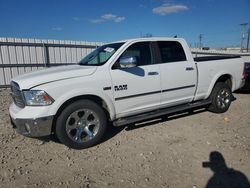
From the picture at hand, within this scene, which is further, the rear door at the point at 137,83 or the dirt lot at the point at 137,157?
the rear door at the point at 137,83

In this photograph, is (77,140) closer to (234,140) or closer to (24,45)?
(234,140)

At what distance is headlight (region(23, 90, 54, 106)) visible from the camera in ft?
12.7

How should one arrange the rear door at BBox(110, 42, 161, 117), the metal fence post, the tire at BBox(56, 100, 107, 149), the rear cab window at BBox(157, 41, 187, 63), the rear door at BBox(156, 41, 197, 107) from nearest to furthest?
the tire at BBox(56, 100, 107, 149)
the rear door at BBox(110, 42, 161, 117)
the rear door at BBox(156, 41, 197, 107)
the rear cab window at BBox(157, 41, 187, 63)
the metal fence post

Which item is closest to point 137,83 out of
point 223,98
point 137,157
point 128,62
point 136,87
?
point 136,87

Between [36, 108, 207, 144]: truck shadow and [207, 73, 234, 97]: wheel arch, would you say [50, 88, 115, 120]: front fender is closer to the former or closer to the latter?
[36, 108, 207, 144]: truck shadow

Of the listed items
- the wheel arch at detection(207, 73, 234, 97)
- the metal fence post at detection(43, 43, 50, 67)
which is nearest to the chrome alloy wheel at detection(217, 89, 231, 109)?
the wheel arch at detection(207, 73, 234, 97)

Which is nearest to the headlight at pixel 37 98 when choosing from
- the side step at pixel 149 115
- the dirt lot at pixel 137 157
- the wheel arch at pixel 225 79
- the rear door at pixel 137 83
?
the dirt lot at pixel 137 157

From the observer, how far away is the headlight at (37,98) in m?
3.88

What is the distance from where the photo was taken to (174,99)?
17.6ft

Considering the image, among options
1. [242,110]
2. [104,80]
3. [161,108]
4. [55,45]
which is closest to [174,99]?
[161,108]

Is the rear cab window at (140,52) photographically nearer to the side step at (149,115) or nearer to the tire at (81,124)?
the side step at (149,115)

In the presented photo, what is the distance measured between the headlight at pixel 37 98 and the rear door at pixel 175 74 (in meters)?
2.35

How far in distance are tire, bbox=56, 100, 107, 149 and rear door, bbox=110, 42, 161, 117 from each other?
0.45 m

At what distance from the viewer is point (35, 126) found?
3902 mm
